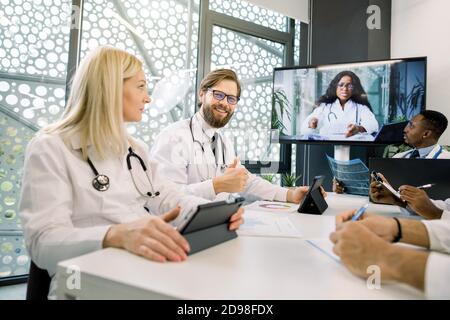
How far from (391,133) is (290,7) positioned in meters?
1.74

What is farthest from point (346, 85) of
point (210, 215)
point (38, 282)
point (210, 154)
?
point (38, 282)

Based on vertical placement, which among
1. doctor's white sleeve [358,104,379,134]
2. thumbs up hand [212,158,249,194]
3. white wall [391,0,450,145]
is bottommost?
thumbs up hand [212,158,249,194]

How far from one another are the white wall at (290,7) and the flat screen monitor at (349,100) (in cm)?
69

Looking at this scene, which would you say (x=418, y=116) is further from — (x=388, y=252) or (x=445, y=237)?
(x=388, y=252)

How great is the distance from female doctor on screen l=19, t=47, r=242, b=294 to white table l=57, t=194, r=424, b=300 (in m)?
0.06

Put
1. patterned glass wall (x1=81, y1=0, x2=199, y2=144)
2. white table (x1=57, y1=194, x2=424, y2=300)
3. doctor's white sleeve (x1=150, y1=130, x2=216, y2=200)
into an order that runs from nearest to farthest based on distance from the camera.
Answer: white table (x1=57, y1=194, x2=424, y2=300) < doctor's white sleeve (x1=150, y1=130, x2=216, y2=200) < patterned glass wall (x1=81, y1=0, x2=199, y2=144)

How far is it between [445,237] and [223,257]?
64cm

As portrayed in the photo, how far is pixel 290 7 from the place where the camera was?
3.43m

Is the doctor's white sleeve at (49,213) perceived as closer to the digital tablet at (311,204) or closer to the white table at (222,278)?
the white table at (222,278)

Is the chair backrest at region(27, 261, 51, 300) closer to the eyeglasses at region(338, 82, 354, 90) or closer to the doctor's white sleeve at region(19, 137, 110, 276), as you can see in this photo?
the doctor's white sleeve at region(19, 137, 110, 276)

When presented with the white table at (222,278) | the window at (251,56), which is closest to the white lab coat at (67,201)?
the white table at (222,278)

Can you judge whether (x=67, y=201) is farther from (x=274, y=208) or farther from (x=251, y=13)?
(x=251, y=13)

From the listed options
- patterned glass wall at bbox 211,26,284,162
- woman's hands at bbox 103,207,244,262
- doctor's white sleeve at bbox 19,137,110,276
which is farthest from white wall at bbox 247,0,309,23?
woman's hands at bbox 103,207,244,262

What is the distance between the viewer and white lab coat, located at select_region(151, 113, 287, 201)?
79.7 inches
